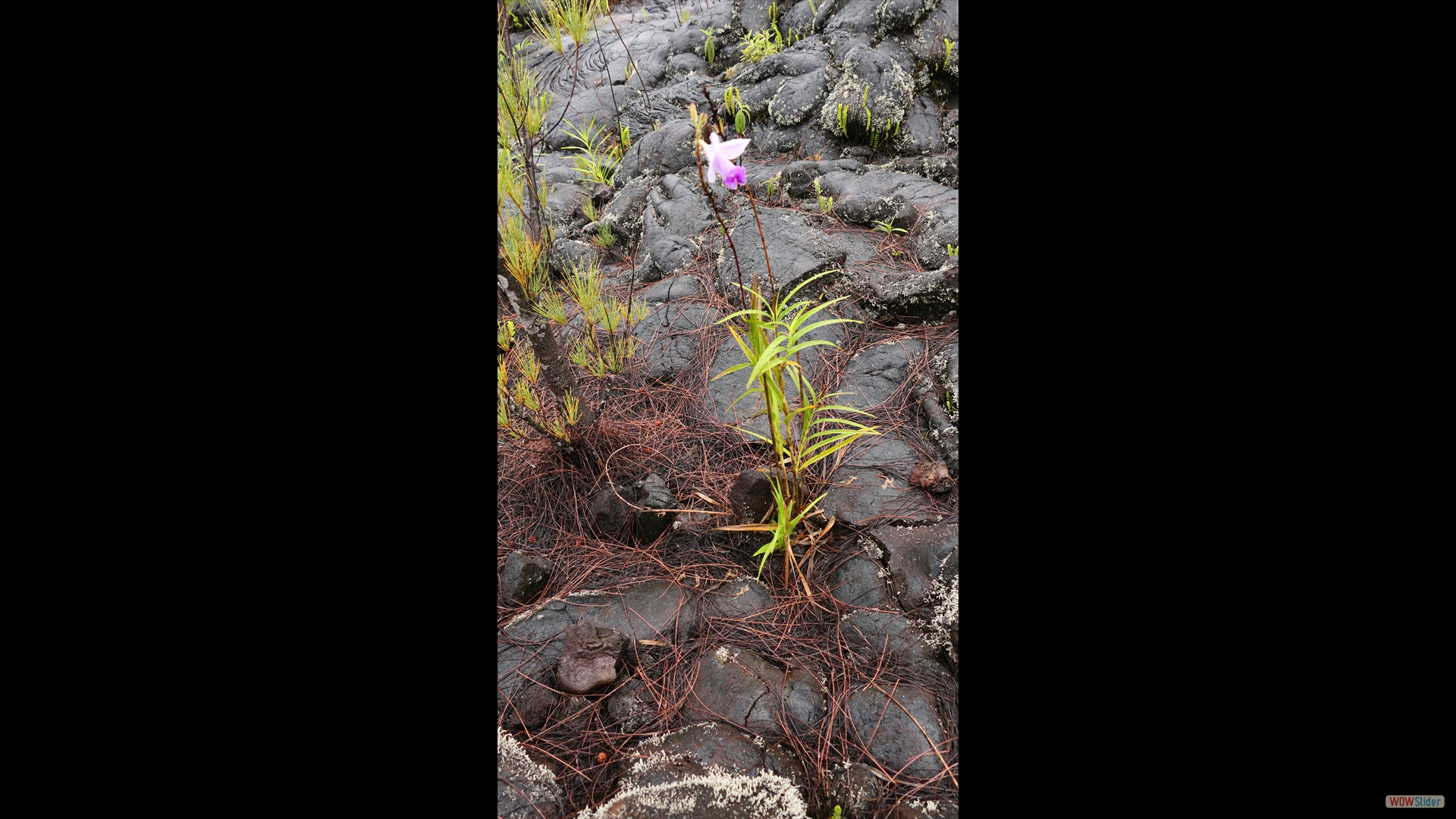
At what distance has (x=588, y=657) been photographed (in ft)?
5.12

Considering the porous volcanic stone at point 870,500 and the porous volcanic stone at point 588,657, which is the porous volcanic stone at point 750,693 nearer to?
the porous volcanic stone at point 588,657

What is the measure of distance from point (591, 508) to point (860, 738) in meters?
1.08

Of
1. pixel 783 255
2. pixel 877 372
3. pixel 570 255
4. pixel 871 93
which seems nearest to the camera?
pixel 877 372

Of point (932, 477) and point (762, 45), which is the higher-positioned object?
point (762, 45)

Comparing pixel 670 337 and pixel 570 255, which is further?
pixel 570 255

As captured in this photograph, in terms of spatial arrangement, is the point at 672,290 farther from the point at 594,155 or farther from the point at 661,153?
the point at 594,155

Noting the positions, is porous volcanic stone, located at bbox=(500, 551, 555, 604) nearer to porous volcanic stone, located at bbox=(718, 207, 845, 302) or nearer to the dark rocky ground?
the dark rocky ground

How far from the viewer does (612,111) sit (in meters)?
4.34

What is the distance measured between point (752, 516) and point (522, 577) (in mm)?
708

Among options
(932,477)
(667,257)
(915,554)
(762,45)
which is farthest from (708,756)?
(762,45)

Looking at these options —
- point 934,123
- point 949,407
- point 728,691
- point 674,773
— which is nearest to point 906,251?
point 949,407

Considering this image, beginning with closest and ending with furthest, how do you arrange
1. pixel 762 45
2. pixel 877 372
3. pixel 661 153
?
pixel 877 372 → pixel 661 153 → pixel 762 45

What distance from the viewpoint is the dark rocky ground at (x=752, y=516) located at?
139 centimetres

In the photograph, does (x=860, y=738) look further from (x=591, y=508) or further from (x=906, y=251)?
(x=906, y=251)
